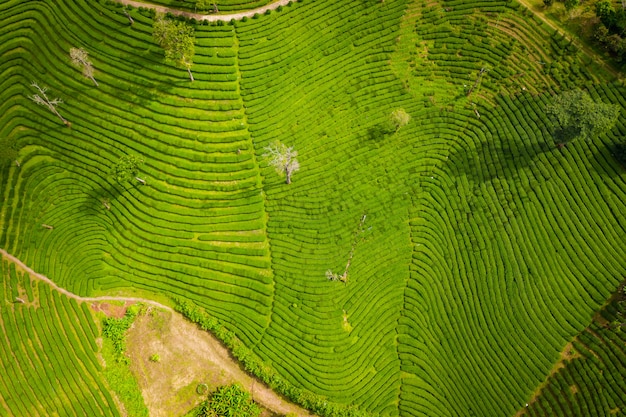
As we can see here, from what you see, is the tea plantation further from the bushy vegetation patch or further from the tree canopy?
the bushy vegetation patch

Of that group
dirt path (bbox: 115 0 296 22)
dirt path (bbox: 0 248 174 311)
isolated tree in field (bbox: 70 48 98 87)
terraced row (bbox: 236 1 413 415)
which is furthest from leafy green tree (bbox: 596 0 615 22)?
dirt path (bbox: 0 248 174 311)

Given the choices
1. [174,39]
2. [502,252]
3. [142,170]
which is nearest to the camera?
[502,252]

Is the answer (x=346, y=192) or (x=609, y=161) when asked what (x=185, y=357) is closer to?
(x=346, y=192)

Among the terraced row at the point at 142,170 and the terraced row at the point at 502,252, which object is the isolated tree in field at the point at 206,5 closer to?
the terraced row at the point at 142,170

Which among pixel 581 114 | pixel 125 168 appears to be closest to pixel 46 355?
pixel 125 168

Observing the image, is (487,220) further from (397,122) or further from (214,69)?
(214,69)

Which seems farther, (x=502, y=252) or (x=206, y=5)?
(x=206, y=5)

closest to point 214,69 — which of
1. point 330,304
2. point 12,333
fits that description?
point 330,304

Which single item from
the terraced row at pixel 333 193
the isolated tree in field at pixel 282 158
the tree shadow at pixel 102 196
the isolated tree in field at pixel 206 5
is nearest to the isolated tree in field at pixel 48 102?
the tree shadow at pixel 102 196
